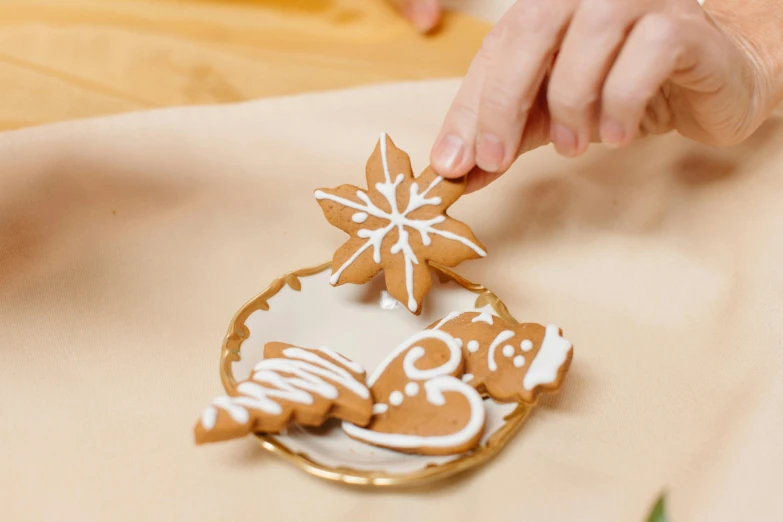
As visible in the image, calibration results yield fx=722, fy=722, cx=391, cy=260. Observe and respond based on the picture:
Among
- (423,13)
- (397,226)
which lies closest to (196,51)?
(423,13)

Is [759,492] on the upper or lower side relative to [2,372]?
lower

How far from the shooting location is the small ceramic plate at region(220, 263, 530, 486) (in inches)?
34.7

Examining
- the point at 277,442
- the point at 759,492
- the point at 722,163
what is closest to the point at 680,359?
the point at 759,492

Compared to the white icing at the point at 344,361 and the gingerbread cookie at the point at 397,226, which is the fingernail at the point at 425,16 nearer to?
the gingerbread cookie at the point at 397,226

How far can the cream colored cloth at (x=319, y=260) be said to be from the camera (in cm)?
86

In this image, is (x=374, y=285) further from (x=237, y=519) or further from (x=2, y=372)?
(x=2, y=372)

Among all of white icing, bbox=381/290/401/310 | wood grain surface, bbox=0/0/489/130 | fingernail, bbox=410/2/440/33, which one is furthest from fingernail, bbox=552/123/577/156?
fingernail, bbox=410/2/440/33

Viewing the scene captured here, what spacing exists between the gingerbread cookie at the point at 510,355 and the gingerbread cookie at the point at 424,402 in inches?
1.1

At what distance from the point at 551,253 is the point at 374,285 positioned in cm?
31

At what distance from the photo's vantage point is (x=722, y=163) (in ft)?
4.11

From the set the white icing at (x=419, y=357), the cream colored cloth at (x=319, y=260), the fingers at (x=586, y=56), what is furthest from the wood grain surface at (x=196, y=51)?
the white icing at (x=419, y=357)

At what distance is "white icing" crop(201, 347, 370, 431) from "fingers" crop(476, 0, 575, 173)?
0.37m

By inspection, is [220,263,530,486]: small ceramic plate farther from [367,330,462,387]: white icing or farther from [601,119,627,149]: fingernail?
[601,119,627,149]: fingernail

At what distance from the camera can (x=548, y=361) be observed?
91cm
